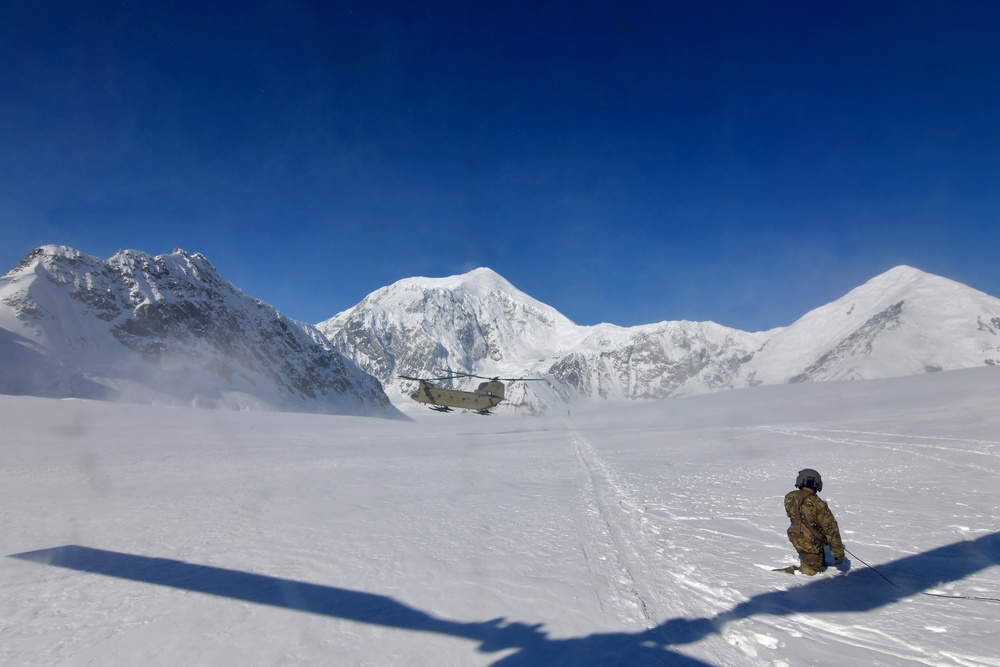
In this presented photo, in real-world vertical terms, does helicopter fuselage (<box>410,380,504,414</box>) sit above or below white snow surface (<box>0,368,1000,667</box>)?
above

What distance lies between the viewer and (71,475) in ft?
41.9

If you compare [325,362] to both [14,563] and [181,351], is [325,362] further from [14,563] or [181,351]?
[14,563]

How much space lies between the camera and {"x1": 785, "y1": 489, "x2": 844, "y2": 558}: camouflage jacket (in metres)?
6.19

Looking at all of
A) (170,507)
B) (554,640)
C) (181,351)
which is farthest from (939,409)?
(181,351)

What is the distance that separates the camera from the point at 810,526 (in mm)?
6371

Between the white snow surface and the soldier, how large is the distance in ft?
0.76

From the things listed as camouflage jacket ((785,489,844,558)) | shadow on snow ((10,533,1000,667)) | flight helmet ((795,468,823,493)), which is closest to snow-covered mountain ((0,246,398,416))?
shadow on snow ((10,533,1000,667))

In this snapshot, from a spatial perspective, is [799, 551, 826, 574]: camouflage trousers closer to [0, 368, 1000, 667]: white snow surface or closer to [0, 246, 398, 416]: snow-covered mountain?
[0, 368, 1000, 667]: white snow surface

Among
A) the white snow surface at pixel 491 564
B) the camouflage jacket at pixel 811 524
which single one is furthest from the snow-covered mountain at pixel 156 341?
the camouflage jacket at pixel 811 524

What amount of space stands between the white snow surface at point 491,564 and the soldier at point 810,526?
0.23 meters

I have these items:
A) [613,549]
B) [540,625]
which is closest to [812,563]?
[613,549]

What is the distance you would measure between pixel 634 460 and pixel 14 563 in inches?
631

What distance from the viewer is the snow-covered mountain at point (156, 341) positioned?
102m

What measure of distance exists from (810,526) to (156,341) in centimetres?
14928
